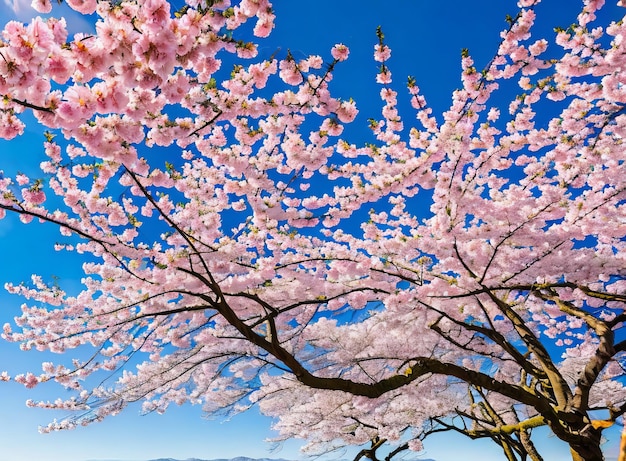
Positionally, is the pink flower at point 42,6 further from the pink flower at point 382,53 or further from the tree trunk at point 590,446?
the tree trunk at point 590,446

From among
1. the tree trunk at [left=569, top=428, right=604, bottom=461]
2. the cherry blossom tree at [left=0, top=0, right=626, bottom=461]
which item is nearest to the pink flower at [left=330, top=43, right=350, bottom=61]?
the cherry blossom tree at [left=0, top=0, right=626, bottom=461]

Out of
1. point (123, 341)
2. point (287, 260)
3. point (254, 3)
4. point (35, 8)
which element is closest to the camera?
point (35, 8)

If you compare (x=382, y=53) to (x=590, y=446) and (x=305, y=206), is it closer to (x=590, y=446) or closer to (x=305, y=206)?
(x=305, y=206)

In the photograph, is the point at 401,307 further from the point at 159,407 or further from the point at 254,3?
the point at 159,407

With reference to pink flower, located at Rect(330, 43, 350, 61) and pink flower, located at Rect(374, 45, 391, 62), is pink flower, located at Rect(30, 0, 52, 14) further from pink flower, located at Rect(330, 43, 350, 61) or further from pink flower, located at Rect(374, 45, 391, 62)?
pink flower, located at Rect(374, 45, 391, 62)

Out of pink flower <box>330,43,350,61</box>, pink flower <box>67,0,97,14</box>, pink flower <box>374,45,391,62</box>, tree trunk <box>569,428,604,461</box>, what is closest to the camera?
pink flower <box>67,0,97,14</box>

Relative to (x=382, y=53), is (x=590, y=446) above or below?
below

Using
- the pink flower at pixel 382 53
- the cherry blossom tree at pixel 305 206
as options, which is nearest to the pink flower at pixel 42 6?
the cherry blossom tree at pixel 305 206

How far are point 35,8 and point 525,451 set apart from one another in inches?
479

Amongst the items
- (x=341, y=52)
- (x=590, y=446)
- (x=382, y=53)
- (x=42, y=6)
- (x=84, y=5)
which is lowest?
(x=590, y=446)

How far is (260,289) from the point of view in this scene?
8273 mm

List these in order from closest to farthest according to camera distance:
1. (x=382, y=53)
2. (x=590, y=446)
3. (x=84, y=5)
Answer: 1. (x=84, y=5)
2. (x=382, y=53)
3. (x=590, y=446)

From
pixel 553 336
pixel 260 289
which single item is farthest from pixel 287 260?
pixel 553 336

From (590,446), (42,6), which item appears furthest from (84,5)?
(590,446)
